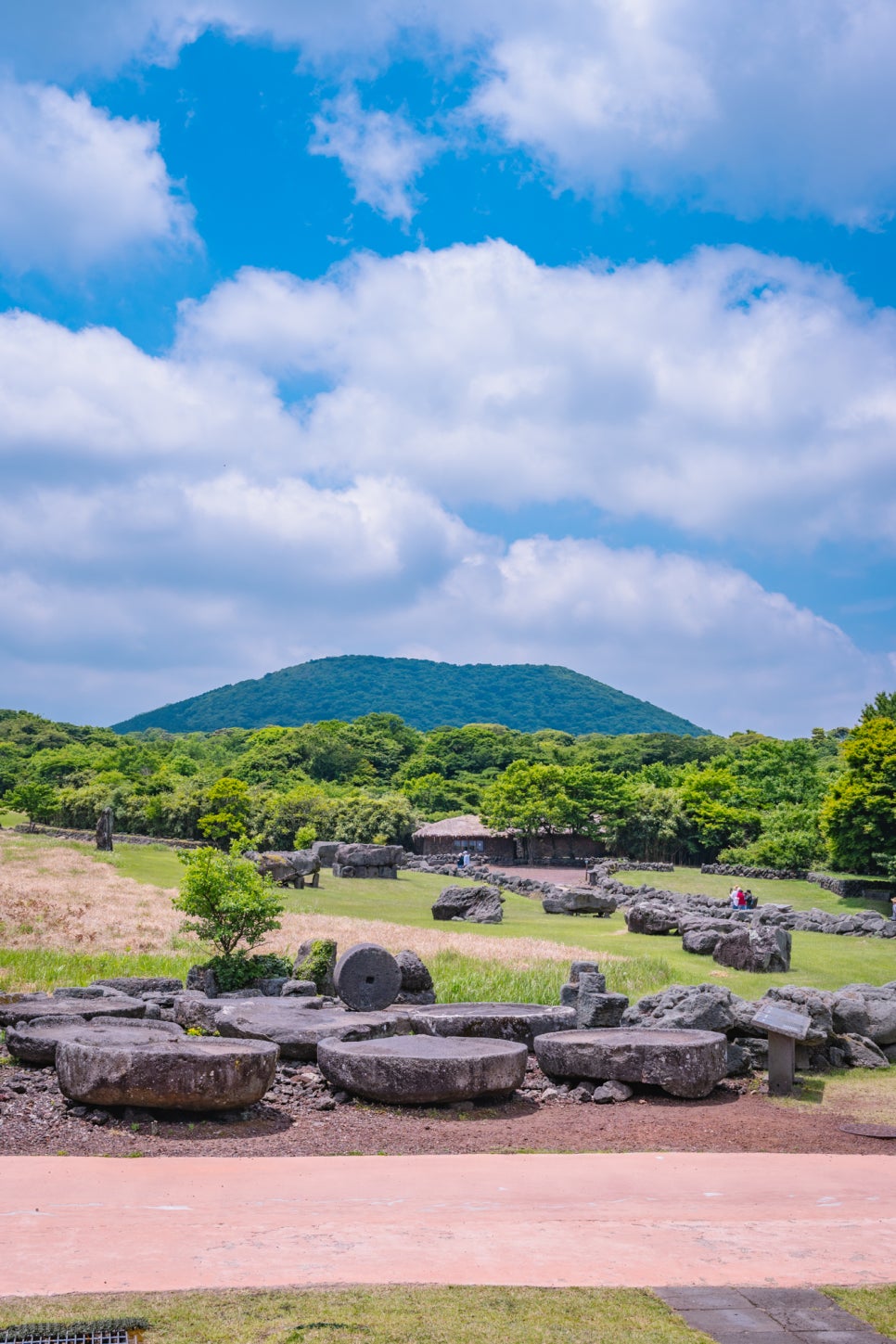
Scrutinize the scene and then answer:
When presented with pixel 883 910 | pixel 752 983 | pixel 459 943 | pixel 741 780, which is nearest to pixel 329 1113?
pixel 752 983

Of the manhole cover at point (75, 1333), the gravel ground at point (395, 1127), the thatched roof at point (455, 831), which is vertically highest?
the thatched roof at point (455, 831)

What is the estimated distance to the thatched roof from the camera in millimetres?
57844

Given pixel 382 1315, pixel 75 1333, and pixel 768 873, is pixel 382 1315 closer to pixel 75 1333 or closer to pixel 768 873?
pixel 75 1333

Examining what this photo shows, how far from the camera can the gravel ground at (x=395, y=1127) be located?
8891mm

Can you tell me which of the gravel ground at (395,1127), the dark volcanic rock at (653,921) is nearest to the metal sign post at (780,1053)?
the gravel ground at (395,1127)

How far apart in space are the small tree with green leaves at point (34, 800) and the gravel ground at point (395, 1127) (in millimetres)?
42599

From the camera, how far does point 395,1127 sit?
993 cm

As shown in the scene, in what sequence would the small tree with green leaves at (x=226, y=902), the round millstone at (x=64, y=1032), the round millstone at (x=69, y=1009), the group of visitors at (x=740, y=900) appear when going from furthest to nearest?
the group of visitors at (x=740, y=900), the small tree with green leaves at (x=226, y=902), the round millstone at (x=69, y=1009), the round millstone at (x=64, y=1032)

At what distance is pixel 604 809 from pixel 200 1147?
1960 inches

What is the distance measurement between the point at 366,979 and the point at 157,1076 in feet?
20.0

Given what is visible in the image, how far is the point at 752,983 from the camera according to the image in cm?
1944

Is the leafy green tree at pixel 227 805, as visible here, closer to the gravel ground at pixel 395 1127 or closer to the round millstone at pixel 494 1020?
the round millstone at pixel 494 1020

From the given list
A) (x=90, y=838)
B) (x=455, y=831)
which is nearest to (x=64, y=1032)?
(x=90, y=838)

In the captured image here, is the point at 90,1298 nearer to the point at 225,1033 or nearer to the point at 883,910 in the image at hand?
the point at 225,1033
